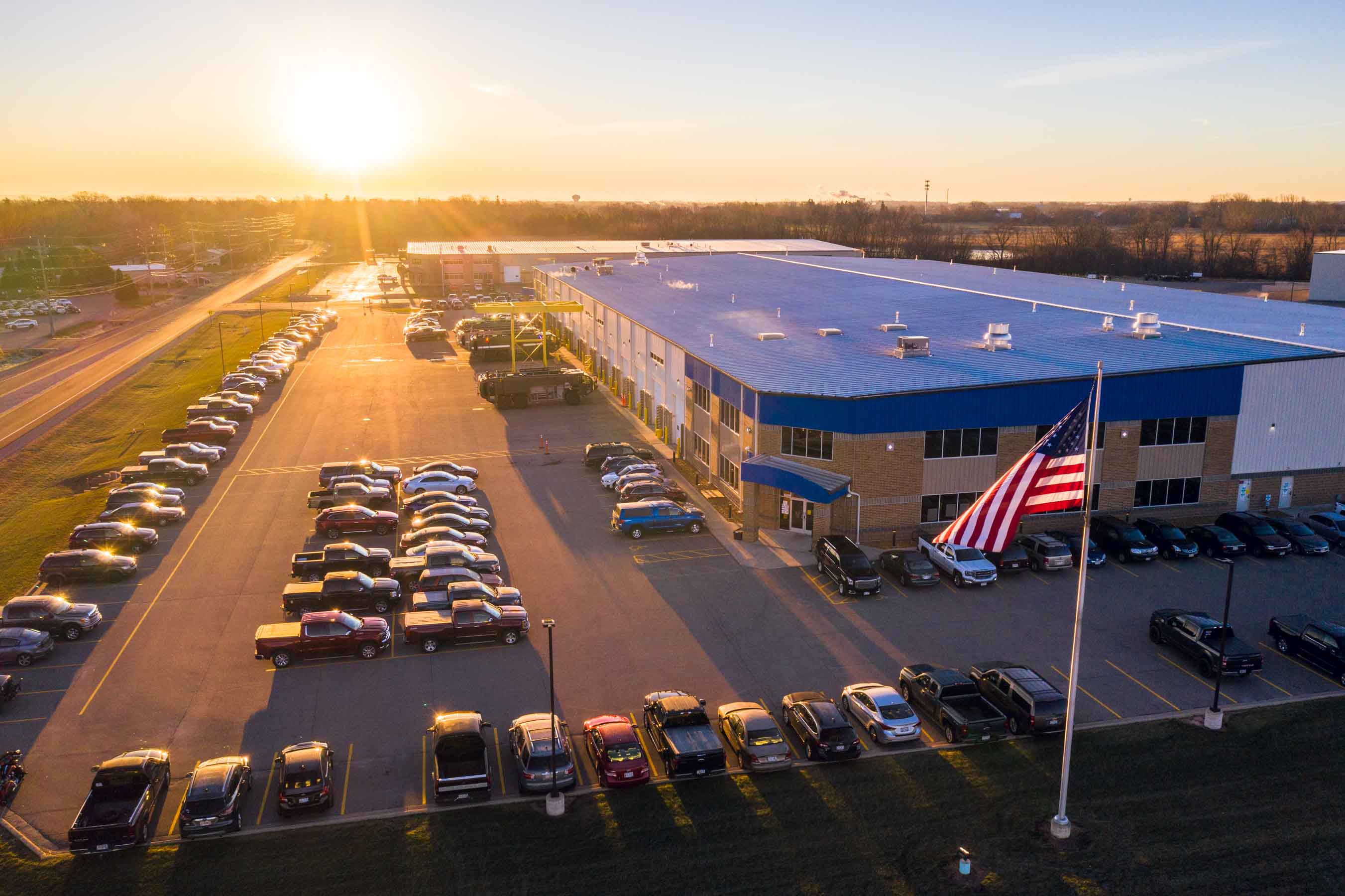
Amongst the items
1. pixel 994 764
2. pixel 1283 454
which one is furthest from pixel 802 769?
pixel 1283 454

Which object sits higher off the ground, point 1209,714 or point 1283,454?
point 1283,454

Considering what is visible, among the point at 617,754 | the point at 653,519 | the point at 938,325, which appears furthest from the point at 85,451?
the point at 938,325

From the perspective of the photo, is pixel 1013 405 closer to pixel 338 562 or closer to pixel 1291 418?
pixel 1291 418

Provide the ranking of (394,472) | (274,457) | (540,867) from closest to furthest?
(540,867), (394,472), (274,457)

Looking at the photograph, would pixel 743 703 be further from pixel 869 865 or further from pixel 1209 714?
pixel 1209 714

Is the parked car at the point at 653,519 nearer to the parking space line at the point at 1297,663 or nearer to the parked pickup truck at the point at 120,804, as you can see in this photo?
the parked pickup truck at the point at 120,804

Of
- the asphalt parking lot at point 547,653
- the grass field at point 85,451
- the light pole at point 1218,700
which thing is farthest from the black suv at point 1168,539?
the grass field at point 85,451

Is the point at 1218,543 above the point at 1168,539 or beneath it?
beneath
